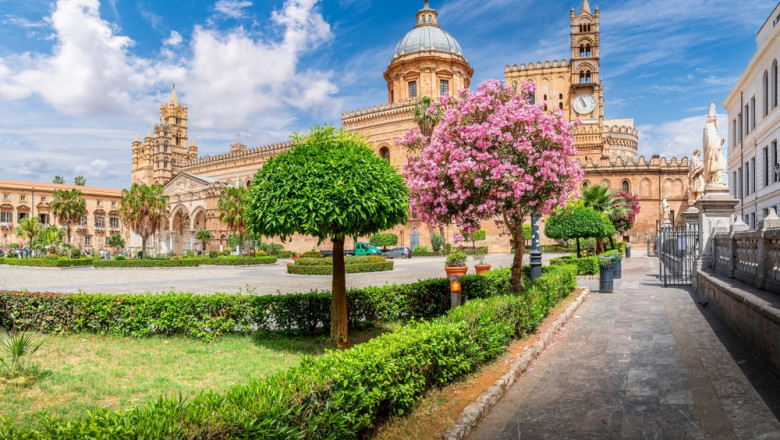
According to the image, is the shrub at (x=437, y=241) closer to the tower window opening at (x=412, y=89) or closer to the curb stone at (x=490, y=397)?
the tower window opening at (x=412, y=89)

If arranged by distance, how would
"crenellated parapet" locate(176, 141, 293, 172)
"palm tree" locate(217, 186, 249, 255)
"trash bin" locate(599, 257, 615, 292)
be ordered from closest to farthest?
1. "trash bin" locate(599, 257, 615, 292)
2. "palm tree" locate(217, 186, 249, 255)
3. "crenellated parapet" locate(176, 141, 293, 172)

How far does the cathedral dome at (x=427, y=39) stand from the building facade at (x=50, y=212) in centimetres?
4945

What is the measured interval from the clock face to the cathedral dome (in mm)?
17994

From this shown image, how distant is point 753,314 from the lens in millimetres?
7086

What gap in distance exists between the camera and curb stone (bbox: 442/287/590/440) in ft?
14.7

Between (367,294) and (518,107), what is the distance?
451 centimetres

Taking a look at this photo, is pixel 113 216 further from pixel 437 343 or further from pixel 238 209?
pixel 437 343

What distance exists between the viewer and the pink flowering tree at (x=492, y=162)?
29.1 feet

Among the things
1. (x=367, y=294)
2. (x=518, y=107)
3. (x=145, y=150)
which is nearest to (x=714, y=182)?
(x=518, y=107)

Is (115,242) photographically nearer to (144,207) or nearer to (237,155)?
(237,155)

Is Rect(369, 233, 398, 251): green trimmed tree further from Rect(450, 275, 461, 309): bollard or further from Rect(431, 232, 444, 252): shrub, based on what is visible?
Rect(450, 275, 461, 309): bollard

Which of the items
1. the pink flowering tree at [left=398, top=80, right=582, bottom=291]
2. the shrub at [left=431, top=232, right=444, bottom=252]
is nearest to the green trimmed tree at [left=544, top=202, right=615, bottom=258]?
the pink flowering tree at [left=398, top=80, right=582, bottom=291]

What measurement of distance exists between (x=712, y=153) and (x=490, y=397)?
12.2 metres

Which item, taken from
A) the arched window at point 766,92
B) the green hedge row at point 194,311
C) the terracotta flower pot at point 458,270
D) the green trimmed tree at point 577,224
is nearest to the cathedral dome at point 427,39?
the arched window at point 766,92
